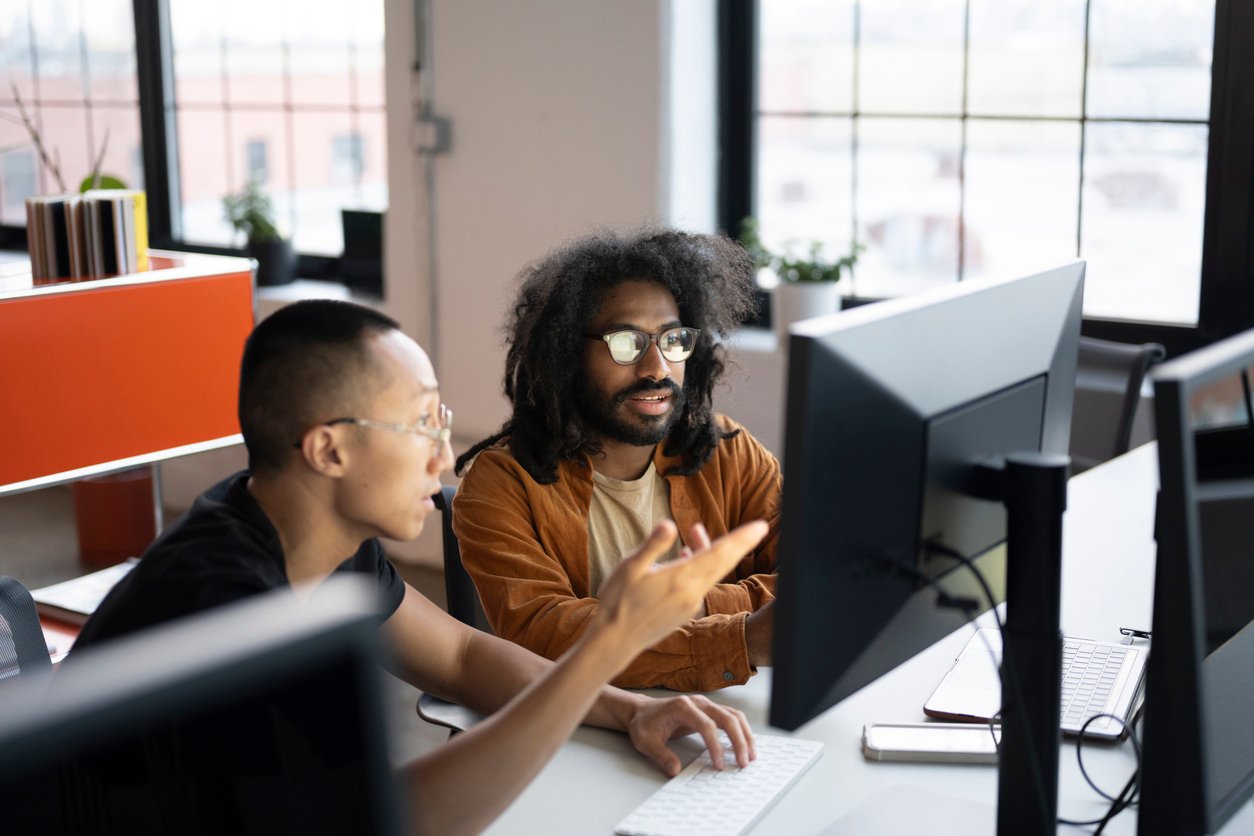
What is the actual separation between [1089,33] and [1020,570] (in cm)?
259

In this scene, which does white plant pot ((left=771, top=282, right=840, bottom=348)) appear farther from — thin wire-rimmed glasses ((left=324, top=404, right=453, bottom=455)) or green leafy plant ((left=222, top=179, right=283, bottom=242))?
thin wire-rimmed glasses ((left=324, top=404, right=453, bottom=455))

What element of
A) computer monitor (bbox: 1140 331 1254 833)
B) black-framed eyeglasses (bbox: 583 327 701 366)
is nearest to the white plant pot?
black-framed eyeglasses (bbox: 583 327 701 366)

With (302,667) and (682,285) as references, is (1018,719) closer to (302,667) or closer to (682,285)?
(302,667)

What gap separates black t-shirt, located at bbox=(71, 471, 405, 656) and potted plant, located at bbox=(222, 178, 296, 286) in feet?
11.8

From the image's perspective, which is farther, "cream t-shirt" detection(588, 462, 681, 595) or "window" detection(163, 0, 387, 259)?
"window" detection(163, 0, 387, 259)

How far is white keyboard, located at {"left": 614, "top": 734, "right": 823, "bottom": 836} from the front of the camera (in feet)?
4.50

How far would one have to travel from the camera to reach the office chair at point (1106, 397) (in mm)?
2764

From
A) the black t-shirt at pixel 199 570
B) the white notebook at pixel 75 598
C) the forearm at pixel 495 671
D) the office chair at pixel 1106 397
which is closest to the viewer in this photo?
the black t-shirt at pixel 199 570

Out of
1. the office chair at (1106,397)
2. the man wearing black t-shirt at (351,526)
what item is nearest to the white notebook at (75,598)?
the man wearing black t-shirt at (351,526)

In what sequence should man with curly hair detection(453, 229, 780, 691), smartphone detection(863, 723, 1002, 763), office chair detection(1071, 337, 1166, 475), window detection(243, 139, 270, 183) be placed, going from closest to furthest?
smartphone detection(863, 723, 1002, 763), man with curly hair detection(453, 229, 780, 691), office chair detection(1071, 337, 1166, 475), window detection(243, 139, 270, 183)

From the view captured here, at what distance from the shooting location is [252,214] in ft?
16.1

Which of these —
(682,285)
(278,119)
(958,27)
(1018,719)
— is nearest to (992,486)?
(1018,719)

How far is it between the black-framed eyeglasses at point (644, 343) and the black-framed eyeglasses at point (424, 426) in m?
0.53

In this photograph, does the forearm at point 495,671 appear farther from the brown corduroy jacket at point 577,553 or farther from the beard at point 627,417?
the beard at point 627,417
